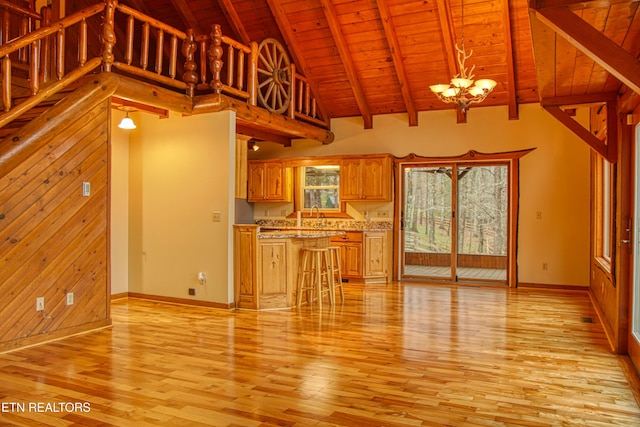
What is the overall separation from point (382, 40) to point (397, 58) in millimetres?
355

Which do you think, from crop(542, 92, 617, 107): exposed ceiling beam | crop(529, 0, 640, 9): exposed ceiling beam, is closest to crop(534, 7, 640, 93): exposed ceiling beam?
crop(529, 0, 640, 9): exposed ceiling beam

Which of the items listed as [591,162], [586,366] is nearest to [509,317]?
[586,366]

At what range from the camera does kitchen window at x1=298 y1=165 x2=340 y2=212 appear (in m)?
9.33

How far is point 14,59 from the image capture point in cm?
579

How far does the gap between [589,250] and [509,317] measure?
2801 millimetres

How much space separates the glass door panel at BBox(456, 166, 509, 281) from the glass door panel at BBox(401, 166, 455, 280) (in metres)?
0.22

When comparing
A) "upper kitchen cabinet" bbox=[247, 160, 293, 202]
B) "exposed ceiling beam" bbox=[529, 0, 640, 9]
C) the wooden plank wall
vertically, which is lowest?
the wooden plank wall

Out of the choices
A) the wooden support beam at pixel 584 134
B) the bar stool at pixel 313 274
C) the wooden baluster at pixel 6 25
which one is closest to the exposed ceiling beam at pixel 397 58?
the wooden support beam at pixel 584 134

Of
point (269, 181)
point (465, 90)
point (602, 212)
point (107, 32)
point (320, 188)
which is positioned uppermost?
point (107, 32)

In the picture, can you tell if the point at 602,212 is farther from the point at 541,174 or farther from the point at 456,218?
the point at 456,218

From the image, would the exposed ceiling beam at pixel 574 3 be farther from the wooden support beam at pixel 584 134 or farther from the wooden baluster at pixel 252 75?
the wooden baluster at pixel 252 75

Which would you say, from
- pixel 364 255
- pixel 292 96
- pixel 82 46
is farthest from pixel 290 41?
pixel 364 255

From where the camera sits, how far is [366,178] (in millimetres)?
8781

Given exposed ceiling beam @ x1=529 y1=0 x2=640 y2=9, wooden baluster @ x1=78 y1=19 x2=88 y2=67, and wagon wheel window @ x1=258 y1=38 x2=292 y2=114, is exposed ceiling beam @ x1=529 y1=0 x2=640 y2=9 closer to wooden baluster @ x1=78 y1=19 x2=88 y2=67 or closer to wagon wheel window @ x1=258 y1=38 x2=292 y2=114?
wooden baluster @ x1=78 y1=19 x2=88 y2=67
